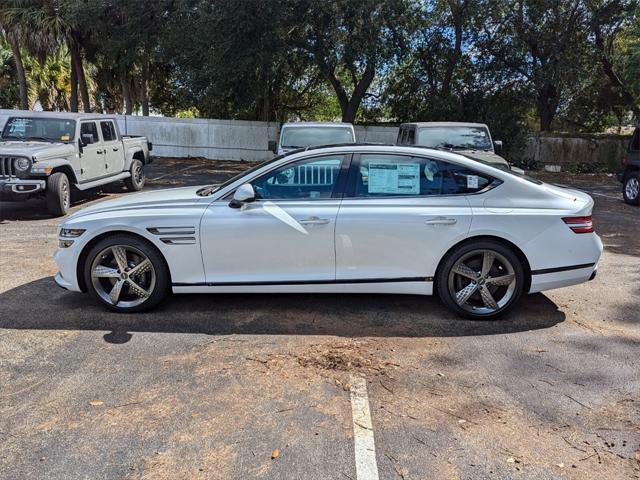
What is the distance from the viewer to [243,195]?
470 cm

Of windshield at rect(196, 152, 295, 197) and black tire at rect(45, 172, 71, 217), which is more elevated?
windshield at rect(196, 152, 295, 197)

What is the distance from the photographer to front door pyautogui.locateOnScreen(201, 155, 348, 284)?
4.73 m

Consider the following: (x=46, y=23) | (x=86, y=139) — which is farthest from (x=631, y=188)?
(x=46, y=23)

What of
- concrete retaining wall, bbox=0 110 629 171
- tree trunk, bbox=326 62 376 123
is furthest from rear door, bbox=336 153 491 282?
concrete retaining wall, bbox=0 110 629 171

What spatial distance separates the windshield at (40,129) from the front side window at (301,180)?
698 cm

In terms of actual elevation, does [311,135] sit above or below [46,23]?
below

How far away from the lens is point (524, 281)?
15.9ft

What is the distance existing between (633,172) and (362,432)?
37.9 feet

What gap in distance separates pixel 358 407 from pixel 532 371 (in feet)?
4.50

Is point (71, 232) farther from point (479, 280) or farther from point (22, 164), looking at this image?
point (22, 164)

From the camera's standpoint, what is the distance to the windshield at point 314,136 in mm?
10961

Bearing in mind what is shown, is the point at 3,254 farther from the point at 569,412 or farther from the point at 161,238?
the point at 569,412

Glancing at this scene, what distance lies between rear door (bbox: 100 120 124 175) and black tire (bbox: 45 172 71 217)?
5.80 feet

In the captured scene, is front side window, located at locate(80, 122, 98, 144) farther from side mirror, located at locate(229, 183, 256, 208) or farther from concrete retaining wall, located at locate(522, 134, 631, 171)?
concrete retaining wall, located at locate(522, 134, 631, 171)
